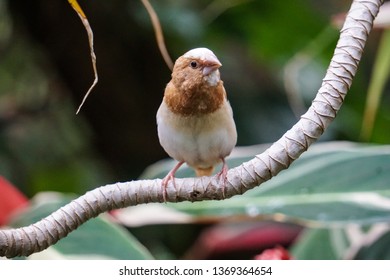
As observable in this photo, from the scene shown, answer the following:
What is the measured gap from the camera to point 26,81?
4.83 feet

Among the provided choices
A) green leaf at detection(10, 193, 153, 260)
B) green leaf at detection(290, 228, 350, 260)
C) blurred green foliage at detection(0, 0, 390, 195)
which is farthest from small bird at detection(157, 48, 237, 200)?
blurred green foliage at detection(0, 0, 390, 195)

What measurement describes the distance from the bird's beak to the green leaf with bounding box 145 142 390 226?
31 centimetres

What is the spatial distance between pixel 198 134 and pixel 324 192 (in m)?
0.27

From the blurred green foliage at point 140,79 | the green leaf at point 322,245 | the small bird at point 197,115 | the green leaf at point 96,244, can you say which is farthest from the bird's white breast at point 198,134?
the blurred green foliage at point 140,79

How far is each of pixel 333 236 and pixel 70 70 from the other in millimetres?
551

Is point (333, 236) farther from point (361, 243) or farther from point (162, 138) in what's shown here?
point (162, 138)

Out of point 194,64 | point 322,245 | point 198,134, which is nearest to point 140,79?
point 322,245

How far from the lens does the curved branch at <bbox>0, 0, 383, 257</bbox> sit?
562 millimetres

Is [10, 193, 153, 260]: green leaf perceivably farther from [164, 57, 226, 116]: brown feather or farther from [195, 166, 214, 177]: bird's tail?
[164, 57, 226, 116]: brown feather

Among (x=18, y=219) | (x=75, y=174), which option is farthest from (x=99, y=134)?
(x=18, y=219)

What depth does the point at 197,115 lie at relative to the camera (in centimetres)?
67

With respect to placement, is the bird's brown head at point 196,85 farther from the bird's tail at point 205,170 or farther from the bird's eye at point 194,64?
the bird's tail at point 205,170

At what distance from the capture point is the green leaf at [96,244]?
0.85m

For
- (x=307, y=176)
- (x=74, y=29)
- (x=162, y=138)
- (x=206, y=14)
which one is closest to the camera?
(x=162, y=138)
